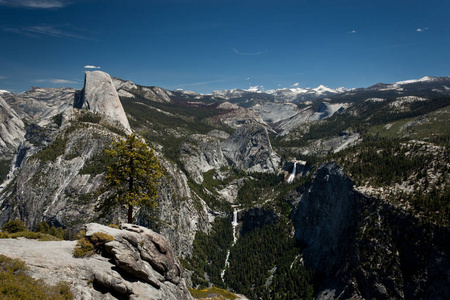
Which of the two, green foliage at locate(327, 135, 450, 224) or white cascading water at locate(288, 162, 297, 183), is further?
white cascading water at locate(288, 162, 297, 183)

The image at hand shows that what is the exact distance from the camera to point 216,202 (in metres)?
167

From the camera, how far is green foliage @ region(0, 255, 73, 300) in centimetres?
1362

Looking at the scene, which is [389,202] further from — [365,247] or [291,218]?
[291,218]

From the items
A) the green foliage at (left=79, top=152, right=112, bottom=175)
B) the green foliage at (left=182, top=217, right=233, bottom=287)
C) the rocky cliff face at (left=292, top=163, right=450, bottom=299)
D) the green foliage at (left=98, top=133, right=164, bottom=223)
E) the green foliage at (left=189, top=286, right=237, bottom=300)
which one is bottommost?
the green foliage at (left=182, top=217, right=233, bottom=287)

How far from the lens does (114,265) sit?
21.6m

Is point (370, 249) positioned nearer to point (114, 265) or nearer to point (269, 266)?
point (269, 266)

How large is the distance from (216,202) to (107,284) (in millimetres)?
149589

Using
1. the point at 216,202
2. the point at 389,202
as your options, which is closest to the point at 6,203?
the point at 216,202

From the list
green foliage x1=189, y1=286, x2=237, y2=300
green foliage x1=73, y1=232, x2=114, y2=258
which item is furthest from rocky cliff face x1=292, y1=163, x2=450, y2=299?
green foliage x1=73, y1=232, x2=114, y2=258

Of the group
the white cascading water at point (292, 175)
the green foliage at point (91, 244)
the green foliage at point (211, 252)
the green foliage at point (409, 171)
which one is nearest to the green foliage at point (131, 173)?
the green foliage at point (91, 244)

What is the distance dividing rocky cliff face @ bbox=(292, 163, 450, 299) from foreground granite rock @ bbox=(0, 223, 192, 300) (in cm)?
6858

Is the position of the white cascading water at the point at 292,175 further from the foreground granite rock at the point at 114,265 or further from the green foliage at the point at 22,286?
the green foliage at the point at 22,286

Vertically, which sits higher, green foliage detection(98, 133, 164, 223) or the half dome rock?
the half dome rock

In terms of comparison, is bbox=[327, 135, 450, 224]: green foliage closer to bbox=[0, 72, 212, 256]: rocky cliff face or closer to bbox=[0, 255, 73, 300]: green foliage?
bbox=[0, 255, 73, 300]: green foliage
